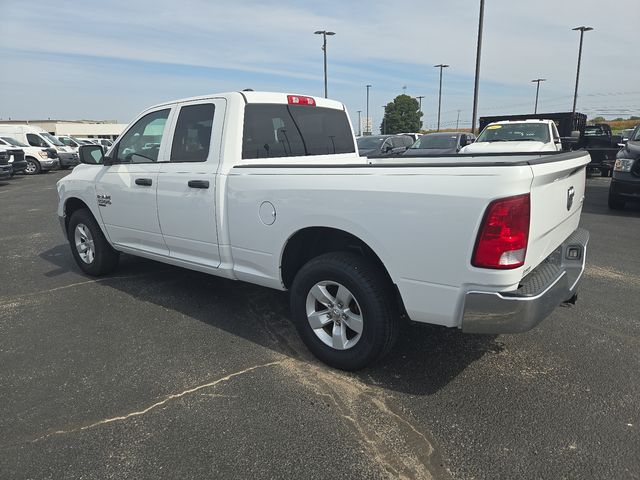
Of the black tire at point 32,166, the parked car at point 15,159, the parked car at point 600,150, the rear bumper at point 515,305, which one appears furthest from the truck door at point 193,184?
the black tire at point 32,166

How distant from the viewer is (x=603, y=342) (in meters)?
3.60

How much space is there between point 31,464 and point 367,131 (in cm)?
6069

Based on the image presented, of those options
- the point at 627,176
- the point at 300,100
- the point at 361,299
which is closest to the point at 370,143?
the point at 627,176

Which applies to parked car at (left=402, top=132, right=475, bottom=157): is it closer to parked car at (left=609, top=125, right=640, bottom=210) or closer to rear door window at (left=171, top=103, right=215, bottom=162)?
parked car at (left=609, top=125, right=640, bottom=210)

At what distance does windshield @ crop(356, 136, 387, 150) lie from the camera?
16422mm

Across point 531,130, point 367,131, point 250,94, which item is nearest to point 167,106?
point 250,94

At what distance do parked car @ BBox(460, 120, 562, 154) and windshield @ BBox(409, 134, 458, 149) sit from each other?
2588 mm

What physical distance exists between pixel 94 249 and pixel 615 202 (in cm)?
964

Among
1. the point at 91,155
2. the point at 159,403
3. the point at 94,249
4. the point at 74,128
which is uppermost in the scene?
the point at 74,128

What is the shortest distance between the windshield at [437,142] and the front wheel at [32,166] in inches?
700

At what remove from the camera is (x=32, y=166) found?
21734 millimetres

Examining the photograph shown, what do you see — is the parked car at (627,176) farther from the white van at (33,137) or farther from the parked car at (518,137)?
the white van at (33,137)

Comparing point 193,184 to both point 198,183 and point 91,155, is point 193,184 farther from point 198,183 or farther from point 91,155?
point 91,155

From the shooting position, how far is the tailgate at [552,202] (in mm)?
2523
